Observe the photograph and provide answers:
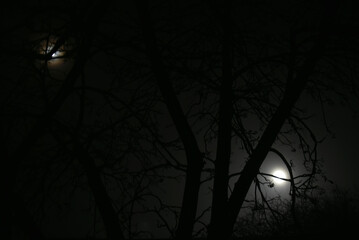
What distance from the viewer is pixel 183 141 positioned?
4188 millimetres

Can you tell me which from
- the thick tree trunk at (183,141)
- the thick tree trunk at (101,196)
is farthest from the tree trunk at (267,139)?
the thick tree trunk at (101,196)

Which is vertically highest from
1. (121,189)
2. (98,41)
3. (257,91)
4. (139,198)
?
(98,41)

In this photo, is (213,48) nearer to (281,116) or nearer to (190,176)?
(281,116)

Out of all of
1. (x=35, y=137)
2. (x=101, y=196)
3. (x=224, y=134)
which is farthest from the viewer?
(x=101, y=196)

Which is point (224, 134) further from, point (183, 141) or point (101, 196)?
point (101, 196)

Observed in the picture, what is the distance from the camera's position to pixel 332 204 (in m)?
12.2

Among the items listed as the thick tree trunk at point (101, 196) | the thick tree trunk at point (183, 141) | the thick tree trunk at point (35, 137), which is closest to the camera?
the thick tree trunk at point (35, 137)

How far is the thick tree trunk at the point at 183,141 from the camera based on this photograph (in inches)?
162

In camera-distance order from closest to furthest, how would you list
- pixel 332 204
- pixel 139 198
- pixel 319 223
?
pixel 139 198, pixel 319 223, pixel 332 204

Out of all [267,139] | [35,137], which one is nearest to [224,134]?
[267,139]

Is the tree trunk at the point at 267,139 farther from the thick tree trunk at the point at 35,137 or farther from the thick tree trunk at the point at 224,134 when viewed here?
the thick tree trunk at the point at 35,137

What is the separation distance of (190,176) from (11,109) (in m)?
2.72

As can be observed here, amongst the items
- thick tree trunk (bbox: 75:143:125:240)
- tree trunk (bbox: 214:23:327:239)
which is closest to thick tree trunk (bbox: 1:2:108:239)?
thick tree trunk (bbox: 75:143:125:240)

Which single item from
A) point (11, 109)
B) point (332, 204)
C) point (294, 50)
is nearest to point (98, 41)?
point (11, 109)
